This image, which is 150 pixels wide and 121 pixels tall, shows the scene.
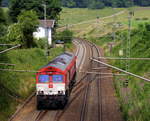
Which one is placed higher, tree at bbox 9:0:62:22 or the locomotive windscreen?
tree at bbox 9:0:62:22

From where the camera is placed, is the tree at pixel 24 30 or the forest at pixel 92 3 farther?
the forest at pixel 92 3

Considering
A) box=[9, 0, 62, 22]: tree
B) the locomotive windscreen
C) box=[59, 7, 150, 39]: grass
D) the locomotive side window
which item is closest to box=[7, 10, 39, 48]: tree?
box=[9, 0, 62, 22]: tree

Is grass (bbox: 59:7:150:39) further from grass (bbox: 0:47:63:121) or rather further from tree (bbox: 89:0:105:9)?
grass (bbox: 0:47:63:121)

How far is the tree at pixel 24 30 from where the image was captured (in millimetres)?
44844

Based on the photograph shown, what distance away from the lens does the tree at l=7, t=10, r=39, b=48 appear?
44.8 meters

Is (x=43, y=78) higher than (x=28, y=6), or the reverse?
(x=28, y=6)

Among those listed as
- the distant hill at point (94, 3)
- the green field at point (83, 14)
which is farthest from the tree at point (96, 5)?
the green field at point (83, 14)

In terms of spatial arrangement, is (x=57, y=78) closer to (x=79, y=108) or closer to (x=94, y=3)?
(x=79, y=108)

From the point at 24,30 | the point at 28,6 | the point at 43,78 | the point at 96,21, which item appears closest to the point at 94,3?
→ the point at 96,21

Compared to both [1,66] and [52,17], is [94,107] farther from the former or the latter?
[52,17]

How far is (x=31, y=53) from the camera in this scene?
133ft

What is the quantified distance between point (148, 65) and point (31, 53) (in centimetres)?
1562

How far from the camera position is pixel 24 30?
45469mm

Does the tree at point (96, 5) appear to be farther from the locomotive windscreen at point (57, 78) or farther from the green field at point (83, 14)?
the locomotive windscreen at point (57, 78)
